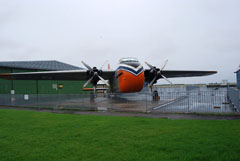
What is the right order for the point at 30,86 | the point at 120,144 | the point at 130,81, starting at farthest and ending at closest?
the point at 30,86 < the point at 130,81 < the point at 120,144

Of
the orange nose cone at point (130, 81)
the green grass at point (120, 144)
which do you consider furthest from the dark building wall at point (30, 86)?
the green grass at point (120, 144)

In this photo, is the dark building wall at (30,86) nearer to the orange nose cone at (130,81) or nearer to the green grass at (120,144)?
the orange nose cone at (130,81)

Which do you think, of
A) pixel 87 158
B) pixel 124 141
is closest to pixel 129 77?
pixel 124 141

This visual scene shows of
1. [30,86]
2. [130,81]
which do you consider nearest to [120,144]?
[130,81]

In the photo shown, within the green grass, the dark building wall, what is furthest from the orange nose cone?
the dark building wall

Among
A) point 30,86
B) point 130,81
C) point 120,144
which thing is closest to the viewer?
point 120,144

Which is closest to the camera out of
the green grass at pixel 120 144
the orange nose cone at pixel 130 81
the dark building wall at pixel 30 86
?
the green grass at pixel 120 144

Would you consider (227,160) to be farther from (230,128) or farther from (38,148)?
(38,148)

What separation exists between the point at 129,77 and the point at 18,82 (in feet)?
74.3

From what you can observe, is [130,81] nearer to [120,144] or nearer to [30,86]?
[120,144]

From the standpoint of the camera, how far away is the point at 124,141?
5.42 metres

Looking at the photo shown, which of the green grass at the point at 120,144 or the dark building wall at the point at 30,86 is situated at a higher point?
the dark building wall at the point at 30,86

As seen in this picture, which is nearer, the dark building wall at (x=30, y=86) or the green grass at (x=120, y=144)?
the green grass at (x=120, y=144)

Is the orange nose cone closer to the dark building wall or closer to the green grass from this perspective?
the green grass
